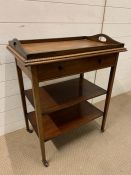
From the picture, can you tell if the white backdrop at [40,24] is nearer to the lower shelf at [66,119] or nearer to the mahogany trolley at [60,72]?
the mahogany trolley at [60,72]

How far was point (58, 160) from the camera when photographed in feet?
4.26

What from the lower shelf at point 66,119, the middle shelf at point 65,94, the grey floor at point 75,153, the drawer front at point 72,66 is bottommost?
the grey floor at point 75,153

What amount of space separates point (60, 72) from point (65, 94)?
36 centimetres

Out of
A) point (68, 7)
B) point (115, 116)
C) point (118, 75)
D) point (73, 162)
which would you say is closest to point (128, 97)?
point (118, 75)

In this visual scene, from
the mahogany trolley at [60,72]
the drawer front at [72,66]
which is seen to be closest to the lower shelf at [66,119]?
the mahogany trolley at [60,72]

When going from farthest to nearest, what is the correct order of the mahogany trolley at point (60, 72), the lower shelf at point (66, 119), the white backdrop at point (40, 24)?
the lower shelf at point (66, 119), the white backdrop at point (40, 24), the mahogany trolley at point (60, 72)

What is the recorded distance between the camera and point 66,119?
139 centimetres

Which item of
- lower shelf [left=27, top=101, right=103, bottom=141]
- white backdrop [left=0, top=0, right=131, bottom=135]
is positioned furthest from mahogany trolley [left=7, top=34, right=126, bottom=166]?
white backdrop [left=0, top=0, right=131, bottom=135]

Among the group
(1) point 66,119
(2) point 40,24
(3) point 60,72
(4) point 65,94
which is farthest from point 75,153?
(2) point 40,24

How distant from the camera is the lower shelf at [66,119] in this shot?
1.27 meters

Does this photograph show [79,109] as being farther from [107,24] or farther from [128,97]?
[128,97]

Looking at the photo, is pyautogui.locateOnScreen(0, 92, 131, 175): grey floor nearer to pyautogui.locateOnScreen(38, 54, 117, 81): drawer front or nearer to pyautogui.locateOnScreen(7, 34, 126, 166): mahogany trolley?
pyautogui.locateOnScreen(7, 34, 126, 166): mahogany trolley

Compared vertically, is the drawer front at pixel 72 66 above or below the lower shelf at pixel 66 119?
above

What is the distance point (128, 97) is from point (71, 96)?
124 cm
